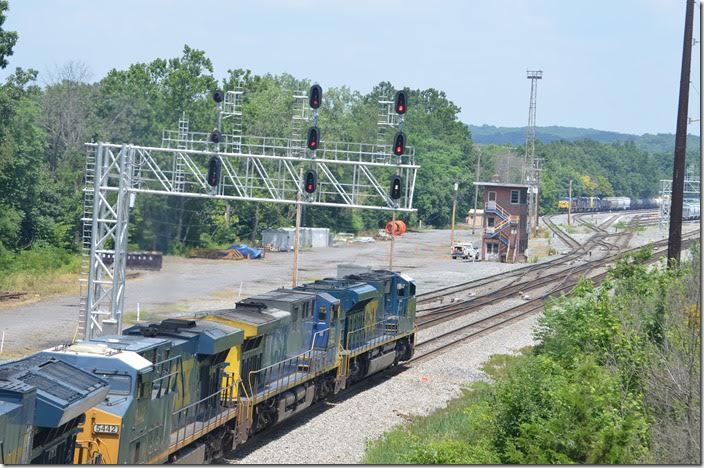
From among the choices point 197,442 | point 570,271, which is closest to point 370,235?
point 570,271

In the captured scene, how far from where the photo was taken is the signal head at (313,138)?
2575cm

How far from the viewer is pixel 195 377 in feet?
61.2

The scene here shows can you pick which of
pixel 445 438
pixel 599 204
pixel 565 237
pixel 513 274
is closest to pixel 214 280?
pixel 513 274

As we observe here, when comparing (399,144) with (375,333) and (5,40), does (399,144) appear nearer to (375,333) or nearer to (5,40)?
(375,333)

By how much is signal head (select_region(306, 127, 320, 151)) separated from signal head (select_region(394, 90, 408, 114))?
82.1 inches

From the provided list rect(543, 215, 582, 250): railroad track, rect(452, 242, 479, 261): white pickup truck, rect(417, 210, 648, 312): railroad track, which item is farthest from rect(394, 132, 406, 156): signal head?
rect(543, 215, 582, 250): railroad track

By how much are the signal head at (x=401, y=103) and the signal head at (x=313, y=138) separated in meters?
2.09

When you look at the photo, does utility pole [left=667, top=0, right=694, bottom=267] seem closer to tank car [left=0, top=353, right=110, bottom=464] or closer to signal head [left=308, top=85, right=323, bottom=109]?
signal head [left=308, top=85, right=323, bottom=109]

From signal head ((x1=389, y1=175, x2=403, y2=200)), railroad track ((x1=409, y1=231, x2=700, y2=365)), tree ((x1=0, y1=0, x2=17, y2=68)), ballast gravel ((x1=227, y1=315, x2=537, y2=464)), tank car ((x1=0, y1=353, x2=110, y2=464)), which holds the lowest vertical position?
ballast gravel ((x1=227, y1=315, x2=537, y2=464))

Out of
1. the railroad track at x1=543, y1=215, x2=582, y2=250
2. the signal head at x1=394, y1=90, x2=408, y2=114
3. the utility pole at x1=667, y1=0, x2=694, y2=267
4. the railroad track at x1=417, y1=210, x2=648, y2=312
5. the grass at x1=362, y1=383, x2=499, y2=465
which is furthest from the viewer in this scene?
the railroad track at x1=543, y1=215, x2=582, y2=250

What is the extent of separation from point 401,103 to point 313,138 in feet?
7.87

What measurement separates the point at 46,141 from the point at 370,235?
34.3 m

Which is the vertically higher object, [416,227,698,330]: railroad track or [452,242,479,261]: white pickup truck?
[452,242,479,261]: white pickup truck

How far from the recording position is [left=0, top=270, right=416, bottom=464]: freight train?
43.8 feet
